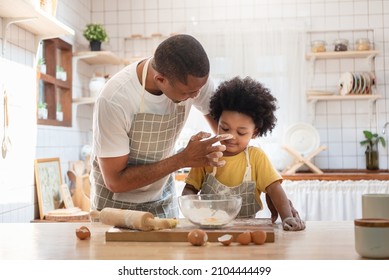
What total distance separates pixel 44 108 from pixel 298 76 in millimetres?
1717

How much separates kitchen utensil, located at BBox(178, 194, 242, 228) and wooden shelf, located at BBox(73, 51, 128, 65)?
2261 mm

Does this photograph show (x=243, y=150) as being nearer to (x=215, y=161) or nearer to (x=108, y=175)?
(x=215, y=161)

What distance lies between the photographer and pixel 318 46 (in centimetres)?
343

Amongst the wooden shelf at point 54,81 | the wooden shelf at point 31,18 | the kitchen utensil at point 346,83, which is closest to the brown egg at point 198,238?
the wooden shelf at point 31,18

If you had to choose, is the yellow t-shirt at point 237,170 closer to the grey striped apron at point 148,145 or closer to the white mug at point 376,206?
the grey striped apron at point 148,145

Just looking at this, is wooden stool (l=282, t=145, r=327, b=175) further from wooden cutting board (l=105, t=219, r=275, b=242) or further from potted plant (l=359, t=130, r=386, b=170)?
wooden cutting board (l=105, t=219, r=275, b=242)

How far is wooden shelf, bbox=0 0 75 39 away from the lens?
204 centimetres

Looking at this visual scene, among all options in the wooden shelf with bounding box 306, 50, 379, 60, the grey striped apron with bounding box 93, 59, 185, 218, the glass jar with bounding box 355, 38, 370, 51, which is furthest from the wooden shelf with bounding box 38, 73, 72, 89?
the glass jar with bounding box 355, 38, 370, 51

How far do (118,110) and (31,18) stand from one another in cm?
106

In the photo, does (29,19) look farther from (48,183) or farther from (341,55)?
(341,55)

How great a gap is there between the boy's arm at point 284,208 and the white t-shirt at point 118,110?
379 mm

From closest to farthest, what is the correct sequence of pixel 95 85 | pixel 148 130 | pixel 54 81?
1. pixel 148 130
2. pixel 54 81
3. pixel 95 85

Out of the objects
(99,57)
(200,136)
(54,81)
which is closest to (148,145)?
(200,136)

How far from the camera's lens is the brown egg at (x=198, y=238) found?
99 centimetres
